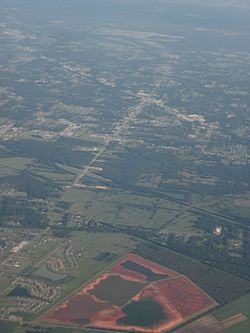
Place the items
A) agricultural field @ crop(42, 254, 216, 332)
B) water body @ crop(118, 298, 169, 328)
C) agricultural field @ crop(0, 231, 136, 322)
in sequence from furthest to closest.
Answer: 1. agricultural field @ crop(0, 231, 136, 322)
2. water body @ crop(118, 298, 169, 328)
3. agricultural field @ crop(42, 254, 216, 332)

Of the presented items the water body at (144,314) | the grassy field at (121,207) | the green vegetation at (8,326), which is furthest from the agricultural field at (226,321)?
the grassy field at (121,207)

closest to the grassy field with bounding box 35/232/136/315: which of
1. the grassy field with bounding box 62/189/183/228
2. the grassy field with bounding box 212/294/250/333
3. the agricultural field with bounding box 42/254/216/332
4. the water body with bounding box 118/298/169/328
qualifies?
the agricultural field with bounding box 42/254/216/332

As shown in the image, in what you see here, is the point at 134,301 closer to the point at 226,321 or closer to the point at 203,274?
the point at 226,321

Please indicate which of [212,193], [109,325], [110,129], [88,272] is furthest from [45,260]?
[110,129]

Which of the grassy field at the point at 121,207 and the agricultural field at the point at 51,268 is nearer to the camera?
the agricultural field at the point at 51,268

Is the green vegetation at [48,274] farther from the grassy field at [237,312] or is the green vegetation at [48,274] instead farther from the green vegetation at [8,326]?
the grassy field at [237,312]

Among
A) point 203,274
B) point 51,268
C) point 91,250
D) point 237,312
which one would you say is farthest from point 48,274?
point 237,312

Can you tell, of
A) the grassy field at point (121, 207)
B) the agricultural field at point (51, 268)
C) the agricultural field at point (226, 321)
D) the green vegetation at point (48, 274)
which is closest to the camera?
the agricultural field at point (226, 321)

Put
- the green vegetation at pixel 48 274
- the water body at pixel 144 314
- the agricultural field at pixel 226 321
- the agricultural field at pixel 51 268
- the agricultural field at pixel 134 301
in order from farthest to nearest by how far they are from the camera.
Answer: the green vegetation at pixel 48 274 < the agricultural field at pixel 51 268 < the water body at pixel 144 314 < the agricultural field at pixel 134 301 < the agricultural field at pixel 226 321

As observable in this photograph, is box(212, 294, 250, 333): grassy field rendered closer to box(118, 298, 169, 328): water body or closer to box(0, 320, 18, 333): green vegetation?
box(118, 298, 169, 328): water body
